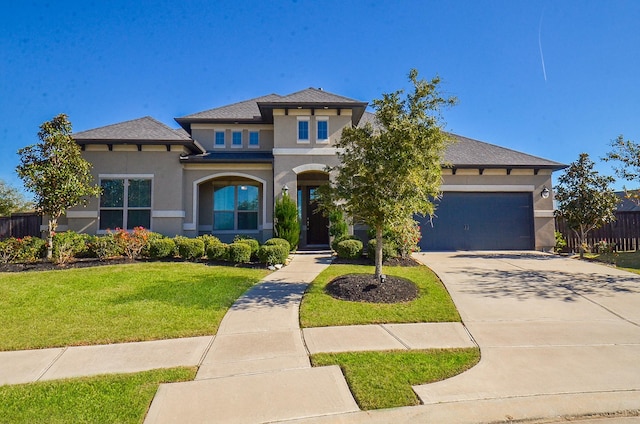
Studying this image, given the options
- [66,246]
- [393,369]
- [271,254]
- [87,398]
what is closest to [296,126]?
[271,254]

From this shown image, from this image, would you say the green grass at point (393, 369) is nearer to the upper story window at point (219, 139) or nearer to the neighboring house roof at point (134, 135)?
the neighboring house roof at point (134, 135)

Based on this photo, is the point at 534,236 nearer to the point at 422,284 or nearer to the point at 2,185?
the point at 422,284

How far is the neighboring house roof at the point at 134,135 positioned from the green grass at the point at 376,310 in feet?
29.9

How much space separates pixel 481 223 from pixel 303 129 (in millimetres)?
8529

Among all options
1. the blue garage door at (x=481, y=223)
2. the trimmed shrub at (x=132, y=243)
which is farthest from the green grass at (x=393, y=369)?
the blue garage door at (x=481, y=223)

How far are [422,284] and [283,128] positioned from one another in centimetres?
869

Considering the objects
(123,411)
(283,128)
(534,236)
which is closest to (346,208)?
(123,411)

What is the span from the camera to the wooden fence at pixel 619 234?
1439 centimetres

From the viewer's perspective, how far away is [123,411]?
3029 mm

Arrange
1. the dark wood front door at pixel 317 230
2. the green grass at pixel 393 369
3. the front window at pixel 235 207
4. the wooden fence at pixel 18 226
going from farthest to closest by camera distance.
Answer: the dark wood front door at pixel 317 230 < the front window at pixel 235 207 < the wooden fence at pixel 18 226 < the green grass at pixel 393 369

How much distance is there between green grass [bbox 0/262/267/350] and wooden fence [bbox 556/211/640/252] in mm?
13502

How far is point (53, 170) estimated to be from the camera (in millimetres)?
10195

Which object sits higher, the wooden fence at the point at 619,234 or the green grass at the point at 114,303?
the wooden fence at the point at 619,234

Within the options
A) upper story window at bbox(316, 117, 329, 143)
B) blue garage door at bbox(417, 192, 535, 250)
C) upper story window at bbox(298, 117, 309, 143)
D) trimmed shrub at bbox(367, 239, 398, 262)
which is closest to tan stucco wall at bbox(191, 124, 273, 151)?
upper story window at bbox(298, 117, 309, 143)
